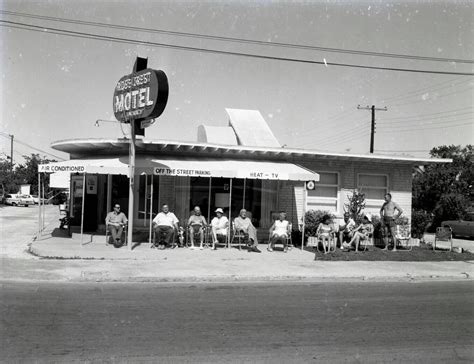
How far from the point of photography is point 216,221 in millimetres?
14656

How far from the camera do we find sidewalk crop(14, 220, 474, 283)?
1008 cm

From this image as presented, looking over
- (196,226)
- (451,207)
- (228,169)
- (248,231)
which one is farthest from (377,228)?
(451,207)

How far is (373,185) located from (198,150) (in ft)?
22.3

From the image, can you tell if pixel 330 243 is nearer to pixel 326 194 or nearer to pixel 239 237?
pixel 239 237

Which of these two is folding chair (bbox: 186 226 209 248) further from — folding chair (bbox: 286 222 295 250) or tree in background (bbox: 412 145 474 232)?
tree in background (bbox: 412 145 474 232)

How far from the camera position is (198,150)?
16359 millimetres

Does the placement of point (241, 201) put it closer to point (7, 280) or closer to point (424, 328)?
point (7, 280)

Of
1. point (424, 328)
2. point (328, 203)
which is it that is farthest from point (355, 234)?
point (424, 328)

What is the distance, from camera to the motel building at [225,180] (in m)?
15.2

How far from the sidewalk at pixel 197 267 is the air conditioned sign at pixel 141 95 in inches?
152

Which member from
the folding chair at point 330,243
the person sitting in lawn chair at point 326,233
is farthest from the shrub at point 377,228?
the person sitting in lawn chair at point 326,233

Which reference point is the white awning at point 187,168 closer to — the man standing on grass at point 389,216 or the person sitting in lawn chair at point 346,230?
the person sitting in lawn chair at point 346,230

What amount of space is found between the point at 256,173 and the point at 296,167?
7.16 ft

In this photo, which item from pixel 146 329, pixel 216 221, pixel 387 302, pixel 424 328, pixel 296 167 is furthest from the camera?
pixel 296 167
